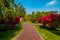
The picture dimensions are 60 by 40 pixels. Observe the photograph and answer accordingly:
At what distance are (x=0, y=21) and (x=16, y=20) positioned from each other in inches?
132

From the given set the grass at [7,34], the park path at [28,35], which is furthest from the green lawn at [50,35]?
the grass at [7,34]

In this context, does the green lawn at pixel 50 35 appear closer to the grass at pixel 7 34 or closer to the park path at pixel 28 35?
the park path at pixel 28 35

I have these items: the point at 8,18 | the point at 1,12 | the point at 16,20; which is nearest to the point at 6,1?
the point at 1,12

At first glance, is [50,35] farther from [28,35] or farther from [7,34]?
[7,34]

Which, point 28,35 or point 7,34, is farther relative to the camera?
point 7,34

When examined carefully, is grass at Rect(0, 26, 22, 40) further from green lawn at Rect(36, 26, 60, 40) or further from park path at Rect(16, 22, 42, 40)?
green lawn at Rect(36, 26, 60, 40)

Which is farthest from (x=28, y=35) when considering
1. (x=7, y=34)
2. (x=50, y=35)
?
(x=7, y=34)

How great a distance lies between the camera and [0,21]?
2781cm

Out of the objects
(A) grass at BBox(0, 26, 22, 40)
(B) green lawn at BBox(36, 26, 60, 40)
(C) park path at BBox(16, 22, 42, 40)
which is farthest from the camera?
(A) grass at BBox(0, 26, 22, 40)

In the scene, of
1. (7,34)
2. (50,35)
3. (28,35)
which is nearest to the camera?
(28,35)

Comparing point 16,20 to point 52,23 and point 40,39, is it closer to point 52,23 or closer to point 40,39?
point 52,23

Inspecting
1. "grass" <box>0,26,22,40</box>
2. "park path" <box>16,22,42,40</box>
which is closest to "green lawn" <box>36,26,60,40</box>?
"park path" <box>16,22,42,40</box>

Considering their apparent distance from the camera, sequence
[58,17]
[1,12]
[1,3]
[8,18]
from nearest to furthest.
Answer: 1. [1,3]
2. [1,12]
3. [8,18]
4. [58,17]

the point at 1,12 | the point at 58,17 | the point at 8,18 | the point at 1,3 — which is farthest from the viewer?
the point at 58,17
